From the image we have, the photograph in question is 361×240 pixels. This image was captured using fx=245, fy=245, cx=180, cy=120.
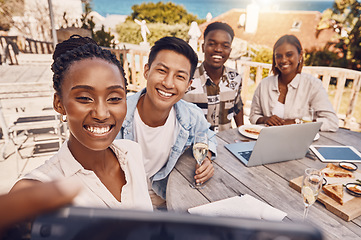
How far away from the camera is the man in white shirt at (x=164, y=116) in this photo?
176 centimetres

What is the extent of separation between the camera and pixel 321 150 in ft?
6.27

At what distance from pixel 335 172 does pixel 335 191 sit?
0.97 feet

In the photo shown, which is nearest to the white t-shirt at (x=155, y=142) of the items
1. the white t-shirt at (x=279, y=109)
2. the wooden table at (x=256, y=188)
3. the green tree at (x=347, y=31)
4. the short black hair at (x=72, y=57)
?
the wooden table at (x=256, y=188)

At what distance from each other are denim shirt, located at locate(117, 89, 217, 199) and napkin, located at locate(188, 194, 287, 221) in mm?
517

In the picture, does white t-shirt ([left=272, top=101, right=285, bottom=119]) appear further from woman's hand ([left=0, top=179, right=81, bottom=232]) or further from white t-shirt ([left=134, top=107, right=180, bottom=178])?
woman's hand ([left=0, top=179, right=81, bottom=232])

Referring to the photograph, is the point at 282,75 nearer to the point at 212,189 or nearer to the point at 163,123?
the point at 163,123

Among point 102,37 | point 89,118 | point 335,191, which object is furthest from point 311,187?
point 102,37

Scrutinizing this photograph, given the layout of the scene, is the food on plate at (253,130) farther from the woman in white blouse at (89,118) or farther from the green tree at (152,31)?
the green tree at (152,31)

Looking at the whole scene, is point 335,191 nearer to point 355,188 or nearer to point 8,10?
point 355,188

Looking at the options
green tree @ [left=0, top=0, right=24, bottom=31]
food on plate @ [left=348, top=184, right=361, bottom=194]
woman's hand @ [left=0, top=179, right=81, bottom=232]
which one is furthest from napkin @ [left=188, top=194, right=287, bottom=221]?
green tree @ [left=0, top=0, right=24, bottom=31]

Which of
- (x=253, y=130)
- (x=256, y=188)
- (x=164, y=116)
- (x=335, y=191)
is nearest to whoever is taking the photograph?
(x=335, y=191)

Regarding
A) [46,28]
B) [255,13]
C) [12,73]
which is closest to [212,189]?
[12,73]

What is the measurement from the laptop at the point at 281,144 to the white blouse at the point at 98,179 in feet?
2.42

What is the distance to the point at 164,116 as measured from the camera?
73.5 inches
